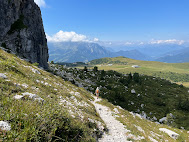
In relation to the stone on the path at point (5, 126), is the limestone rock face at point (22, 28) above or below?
Answer: above

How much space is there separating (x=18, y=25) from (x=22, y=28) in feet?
4.36

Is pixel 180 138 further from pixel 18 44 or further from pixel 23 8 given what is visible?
pixel 23 8

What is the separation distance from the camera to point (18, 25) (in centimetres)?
3050

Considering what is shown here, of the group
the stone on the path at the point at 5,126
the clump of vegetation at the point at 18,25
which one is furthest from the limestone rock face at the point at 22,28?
the stone on the path at the point at 5,126

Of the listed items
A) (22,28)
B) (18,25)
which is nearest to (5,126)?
(22,28)

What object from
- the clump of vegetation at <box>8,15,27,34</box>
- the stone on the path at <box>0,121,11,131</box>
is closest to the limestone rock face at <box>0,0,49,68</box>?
the clump of vegetation at <box>8,15,27,34</box>

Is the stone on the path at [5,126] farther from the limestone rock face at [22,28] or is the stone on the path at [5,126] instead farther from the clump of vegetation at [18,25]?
the clump of vegetation at [18,25]

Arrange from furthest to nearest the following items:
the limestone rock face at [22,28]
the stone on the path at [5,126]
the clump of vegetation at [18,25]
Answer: the clump of vegetation at [18,25] → the limestone rock face at [22,28] → the stone on the path at [5,126]

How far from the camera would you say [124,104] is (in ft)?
95.6

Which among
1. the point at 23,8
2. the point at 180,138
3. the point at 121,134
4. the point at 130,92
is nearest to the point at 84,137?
the point at 121,134

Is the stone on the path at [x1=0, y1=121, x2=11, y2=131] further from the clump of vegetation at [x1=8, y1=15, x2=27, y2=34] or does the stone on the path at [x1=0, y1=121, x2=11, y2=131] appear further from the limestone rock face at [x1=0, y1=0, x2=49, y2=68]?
the clump of vegetation at [x1=8, y1=15, x2=27, y2=34]

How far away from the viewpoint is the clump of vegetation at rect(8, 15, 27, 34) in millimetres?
29041

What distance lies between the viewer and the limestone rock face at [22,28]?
2761 cm

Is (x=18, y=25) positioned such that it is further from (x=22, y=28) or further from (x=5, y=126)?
(x=5, y=126)
